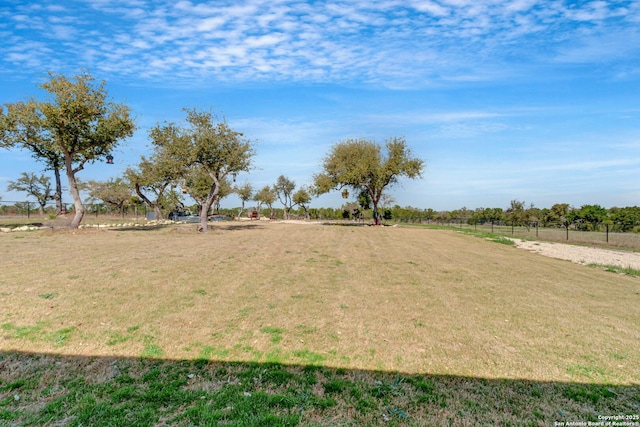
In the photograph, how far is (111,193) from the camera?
4356 cm

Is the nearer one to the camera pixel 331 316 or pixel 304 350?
pixel 304 350

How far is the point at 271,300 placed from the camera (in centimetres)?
608

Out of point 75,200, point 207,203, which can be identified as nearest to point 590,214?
point 207,203

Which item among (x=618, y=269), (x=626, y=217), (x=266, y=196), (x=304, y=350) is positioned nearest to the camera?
(x=304, y=350)

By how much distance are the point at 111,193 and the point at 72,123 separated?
29.7 meters

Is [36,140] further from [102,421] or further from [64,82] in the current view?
[102,421]

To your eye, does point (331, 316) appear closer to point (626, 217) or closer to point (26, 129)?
point (26, 129)

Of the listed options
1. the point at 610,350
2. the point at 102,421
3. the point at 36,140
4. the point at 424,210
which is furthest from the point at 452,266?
the point at 424,210

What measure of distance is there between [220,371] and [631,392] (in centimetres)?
417

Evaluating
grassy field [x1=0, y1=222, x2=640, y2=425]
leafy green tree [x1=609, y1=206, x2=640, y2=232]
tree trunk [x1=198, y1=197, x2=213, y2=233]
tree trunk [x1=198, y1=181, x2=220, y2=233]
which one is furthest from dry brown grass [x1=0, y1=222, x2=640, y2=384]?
leafy green tree [x1=609, y1=206, x2=640, y2=232]

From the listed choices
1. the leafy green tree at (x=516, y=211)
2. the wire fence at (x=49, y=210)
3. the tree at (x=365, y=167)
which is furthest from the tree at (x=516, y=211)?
the wire fence at (x=49, y=210)

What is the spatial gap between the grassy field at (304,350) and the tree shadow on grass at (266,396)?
2 cm

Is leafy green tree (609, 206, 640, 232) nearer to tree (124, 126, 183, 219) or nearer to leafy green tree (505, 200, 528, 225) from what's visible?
leafy green tree (505, 200, 528, 225)

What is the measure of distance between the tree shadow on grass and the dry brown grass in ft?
0.76
